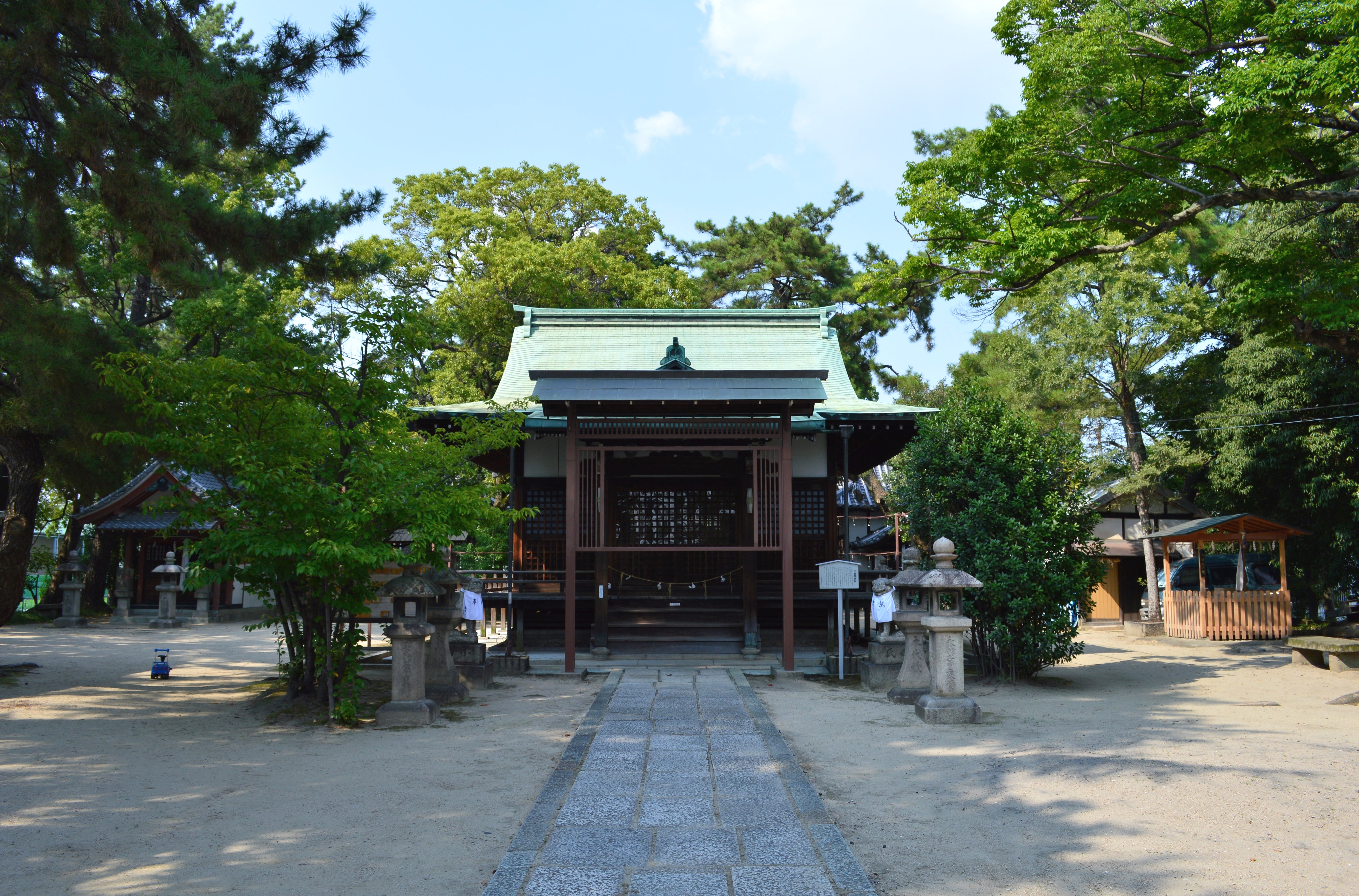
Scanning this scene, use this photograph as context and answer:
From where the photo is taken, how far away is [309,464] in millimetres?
8516

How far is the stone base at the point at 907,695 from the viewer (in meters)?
9.98

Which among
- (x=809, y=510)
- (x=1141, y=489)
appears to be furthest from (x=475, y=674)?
(x=1141, y=489)

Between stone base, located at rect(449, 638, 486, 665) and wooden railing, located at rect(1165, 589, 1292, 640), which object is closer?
stone base, located at rect(449, 638, 486, 665)

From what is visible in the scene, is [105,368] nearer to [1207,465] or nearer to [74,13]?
[74,13]

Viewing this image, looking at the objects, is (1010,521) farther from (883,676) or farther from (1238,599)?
(1238,599)

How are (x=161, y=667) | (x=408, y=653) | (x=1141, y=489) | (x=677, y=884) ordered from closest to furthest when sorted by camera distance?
(x=677, y=884)
(x=408, y=653)
(x=161, y=667)
(x=1141, y=489)

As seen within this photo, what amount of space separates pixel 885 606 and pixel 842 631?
1.28m

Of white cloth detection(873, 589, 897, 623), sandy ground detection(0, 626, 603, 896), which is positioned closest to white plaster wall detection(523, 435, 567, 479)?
sandy ground detection(0, 626, 603, 896)

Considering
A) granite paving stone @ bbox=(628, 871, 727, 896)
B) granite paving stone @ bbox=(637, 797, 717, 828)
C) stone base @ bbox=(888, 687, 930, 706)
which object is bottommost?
stone base @ bbox=(888, 687, 930, 706)

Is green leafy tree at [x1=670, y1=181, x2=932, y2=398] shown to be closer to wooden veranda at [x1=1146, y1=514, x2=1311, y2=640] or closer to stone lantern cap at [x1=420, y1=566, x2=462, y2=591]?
wooden veranda at [x1=1146, y1=514, x2=1311, y2=640]

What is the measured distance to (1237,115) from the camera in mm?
9805

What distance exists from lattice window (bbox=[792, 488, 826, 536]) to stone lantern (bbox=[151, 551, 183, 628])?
16164 millimetres

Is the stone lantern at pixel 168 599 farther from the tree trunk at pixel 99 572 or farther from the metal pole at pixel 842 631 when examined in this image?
the metal pole at pixel 842 631

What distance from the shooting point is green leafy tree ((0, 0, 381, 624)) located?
818cm
